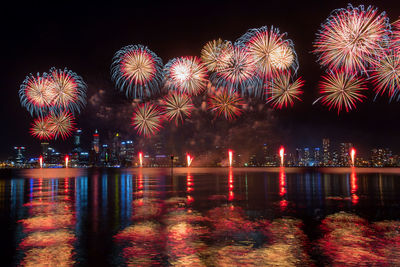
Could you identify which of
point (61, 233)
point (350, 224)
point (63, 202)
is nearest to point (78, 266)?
point (61, 233)

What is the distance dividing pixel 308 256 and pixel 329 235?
1995 mm

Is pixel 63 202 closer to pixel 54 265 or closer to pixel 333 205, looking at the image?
pixel 54 265

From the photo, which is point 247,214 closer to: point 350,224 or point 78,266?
point 350,224

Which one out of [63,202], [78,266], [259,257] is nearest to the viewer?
[78,266]

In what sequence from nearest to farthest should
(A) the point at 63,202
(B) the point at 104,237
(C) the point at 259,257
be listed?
(C) the point at 259,257, (B) the point at 104,237, (A) the point at 63,202

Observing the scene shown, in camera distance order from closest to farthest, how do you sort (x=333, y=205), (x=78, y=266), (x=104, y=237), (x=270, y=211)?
(x=78, y=266) < (x=104, y=237) < (x=270, y=211) < (x=333, y=205)

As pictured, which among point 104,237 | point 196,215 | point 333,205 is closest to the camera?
point 104,237

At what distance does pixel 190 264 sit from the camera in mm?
5762

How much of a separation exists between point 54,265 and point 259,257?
3681mm

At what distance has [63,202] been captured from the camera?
14.6 meters

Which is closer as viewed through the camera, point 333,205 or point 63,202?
point 333,205

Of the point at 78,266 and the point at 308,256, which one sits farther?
the point at 308,256

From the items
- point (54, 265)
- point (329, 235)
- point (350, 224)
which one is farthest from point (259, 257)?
point (350, 224)

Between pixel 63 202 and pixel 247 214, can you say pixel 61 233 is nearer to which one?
pixel 247 214
